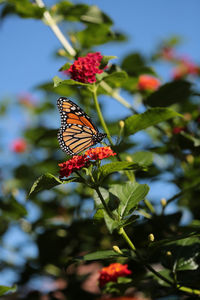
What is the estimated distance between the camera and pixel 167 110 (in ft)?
5.84

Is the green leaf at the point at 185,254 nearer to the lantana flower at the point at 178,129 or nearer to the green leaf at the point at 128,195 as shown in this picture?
the green leaf at the point at 128,195

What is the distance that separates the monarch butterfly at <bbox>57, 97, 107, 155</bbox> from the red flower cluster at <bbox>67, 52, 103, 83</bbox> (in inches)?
11.1

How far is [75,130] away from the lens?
7.54 feet

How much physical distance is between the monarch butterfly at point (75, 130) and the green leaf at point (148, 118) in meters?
0.30

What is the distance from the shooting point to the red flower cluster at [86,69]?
1.79 metres

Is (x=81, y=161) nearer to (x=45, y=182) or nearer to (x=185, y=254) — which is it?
(x=45, y=182)

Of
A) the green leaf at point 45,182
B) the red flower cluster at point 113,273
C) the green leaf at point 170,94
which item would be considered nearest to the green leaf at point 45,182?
the green leaf at point 45,182

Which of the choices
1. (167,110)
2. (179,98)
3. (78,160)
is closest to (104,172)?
(78,160)

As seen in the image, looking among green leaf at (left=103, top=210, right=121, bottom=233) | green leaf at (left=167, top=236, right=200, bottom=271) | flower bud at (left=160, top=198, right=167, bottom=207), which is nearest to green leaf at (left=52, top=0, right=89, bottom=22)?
flower bud at (left=160, top=198, right=167, bottom=207)

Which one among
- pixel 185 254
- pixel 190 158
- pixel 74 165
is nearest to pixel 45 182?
pixel 74 165

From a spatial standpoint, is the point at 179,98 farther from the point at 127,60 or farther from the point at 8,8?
the point at 8,8

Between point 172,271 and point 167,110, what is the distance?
0.83 metres

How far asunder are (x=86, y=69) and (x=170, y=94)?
751 millimetres

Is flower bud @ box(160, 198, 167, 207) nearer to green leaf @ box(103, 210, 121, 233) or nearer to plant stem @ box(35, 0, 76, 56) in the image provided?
green leaf @ box(103, 210, 121, 233)
